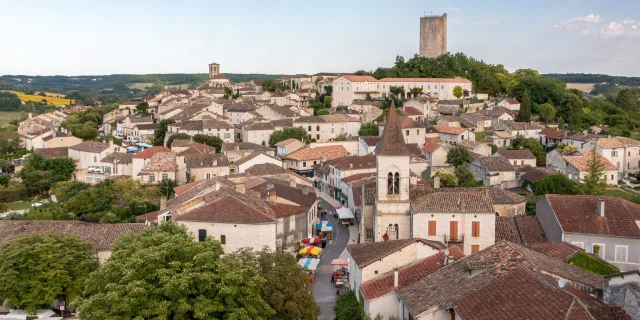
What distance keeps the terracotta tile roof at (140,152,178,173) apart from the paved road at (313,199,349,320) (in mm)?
21694

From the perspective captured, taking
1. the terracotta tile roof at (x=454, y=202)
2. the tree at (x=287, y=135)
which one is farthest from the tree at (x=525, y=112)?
Answer: the terracotta tile roof at (x=454, y=202)

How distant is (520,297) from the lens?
58.2 feet

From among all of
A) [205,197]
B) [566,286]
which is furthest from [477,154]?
[566,286]

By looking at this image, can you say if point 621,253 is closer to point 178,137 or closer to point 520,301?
point 520,301

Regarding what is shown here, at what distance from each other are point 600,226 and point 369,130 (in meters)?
49.3

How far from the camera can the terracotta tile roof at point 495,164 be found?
62938 mm

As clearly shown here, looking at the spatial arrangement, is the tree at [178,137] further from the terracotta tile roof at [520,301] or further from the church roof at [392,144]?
the terracotta tile roof at [520,301]

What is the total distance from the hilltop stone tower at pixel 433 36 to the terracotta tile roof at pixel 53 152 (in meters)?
73.0

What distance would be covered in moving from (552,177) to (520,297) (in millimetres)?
39314

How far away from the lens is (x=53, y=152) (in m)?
79.5

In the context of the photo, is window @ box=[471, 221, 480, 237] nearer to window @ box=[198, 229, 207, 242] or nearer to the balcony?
the balcony

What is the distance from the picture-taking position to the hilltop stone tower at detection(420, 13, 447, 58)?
413 ft

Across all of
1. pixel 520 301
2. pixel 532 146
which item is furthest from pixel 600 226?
pixel 532 146

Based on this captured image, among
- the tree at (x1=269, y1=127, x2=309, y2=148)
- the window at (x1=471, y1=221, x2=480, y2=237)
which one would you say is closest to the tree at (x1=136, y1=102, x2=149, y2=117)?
the tree at (x1=269, y1=127, x2=309, y2=148)
